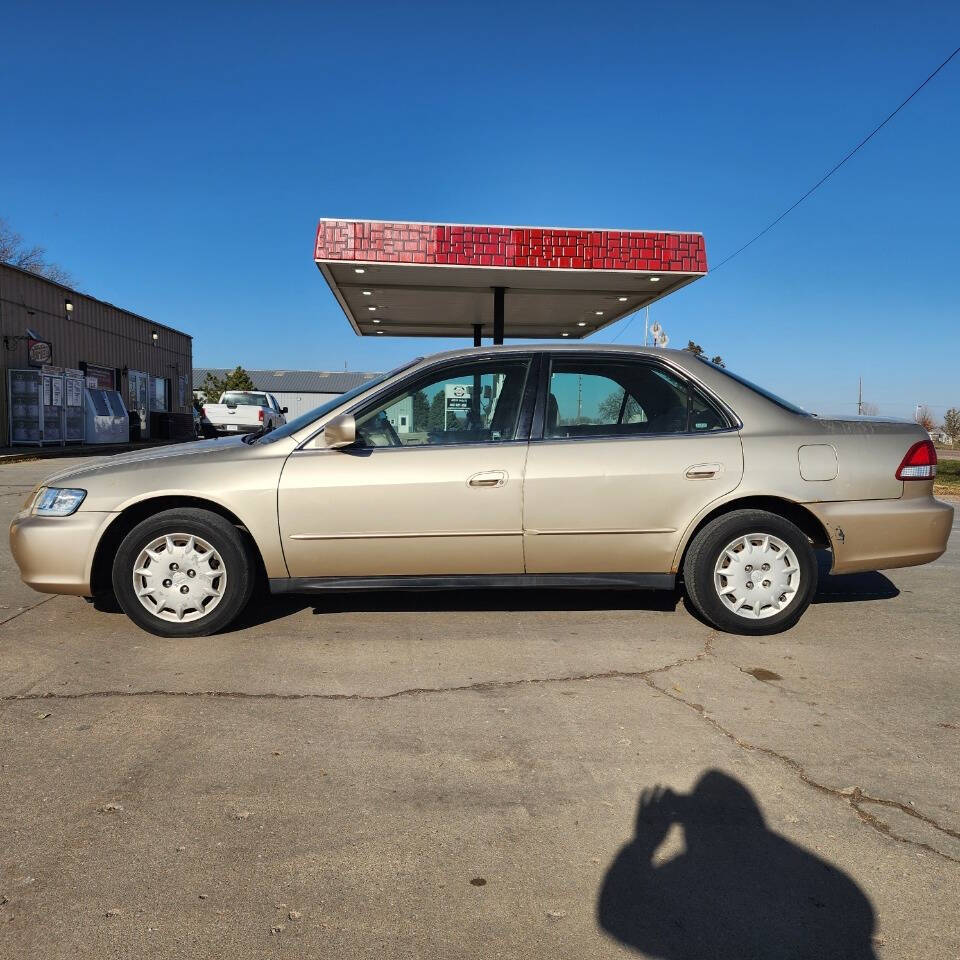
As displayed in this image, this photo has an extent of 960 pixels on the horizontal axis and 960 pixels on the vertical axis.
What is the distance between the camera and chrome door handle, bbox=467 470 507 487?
4.19 m

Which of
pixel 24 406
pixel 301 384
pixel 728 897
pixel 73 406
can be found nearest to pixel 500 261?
pixel 728 897

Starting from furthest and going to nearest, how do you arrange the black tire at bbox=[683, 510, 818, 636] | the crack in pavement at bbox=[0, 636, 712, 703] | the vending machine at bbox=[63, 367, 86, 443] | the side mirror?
the vending machine at bbox=[63, 367, 86, 443] < the black tire at bbox=[683, 510, 818, 636] < the side mirror < the crack in pavement at bbox=[0, 636, 712, 703]

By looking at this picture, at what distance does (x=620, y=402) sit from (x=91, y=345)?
27117mm

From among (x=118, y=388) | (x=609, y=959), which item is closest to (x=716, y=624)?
(x=609, y=959)

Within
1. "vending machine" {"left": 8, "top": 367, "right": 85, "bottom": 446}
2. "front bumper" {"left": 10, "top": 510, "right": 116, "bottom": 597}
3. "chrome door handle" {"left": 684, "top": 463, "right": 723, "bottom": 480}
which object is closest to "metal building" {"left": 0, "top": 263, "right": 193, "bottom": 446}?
"vending machine" {"left": 8, "top": 367, "right": 85, "bottom": 446}

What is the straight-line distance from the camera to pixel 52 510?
166 inches

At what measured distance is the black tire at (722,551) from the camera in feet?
14.1

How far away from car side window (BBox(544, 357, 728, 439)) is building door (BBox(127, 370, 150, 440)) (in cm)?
2908

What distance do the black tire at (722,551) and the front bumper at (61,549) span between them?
3207 mm

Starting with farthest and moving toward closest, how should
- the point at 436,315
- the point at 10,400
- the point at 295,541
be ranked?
the point at 10,400
the point at 436,315
the point at 295,541

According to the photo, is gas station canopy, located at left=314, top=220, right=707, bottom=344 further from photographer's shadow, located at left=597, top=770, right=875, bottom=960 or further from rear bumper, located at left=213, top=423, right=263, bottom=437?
rear bumper, located at left=213, top=423, right=263, bottom=437

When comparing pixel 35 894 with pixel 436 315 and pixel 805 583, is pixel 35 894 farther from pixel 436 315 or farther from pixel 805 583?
pixel 436 315

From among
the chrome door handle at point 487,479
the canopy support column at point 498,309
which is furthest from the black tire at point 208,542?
the canopy support column at point 498,309

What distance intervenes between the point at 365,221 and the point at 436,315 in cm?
581
